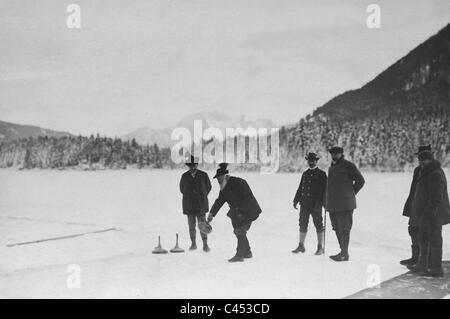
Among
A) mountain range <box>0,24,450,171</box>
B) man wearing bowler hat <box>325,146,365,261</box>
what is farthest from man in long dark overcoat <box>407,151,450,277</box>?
mountain range <box>0,24,450,171</box>

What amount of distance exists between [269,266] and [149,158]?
6383 cm

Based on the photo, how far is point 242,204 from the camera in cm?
696

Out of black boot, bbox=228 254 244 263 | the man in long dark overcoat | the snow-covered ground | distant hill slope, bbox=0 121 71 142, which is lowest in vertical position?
the snow-covered ground

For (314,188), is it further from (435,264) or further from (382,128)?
(382,128)

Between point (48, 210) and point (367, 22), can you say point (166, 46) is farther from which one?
point (48, 210)

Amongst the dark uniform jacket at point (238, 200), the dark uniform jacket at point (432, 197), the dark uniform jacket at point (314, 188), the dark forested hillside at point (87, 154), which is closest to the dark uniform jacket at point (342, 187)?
the dark uniform jacket at point (314, 188)

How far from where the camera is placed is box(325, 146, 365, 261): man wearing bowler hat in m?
6.90

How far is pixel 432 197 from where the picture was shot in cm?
603

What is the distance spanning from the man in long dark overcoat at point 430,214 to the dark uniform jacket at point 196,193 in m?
3.19

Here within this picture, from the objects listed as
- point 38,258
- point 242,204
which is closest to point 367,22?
point 242,204

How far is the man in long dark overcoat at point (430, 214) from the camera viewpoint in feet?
19.5

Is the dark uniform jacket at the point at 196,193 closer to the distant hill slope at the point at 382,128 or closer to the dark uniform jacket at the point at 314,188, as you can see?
the dark uniform jacket at the point at 314,188

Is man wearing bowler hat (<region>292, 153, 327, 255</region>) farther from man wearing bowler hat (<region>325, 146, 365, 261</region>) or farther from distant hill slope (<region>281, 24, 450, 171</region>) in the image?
distant hill slope (<region>281, 24, 450, 171</region>)

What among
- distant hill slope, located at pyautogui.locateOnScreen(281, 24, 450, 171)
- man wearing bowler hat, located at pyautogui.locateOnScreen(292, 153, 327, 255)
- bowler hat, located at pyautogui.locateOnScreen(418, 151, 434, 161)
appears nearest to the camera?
bowler hat, located at pyautogui.locateOnScreen(418, 151, 434, 161)
